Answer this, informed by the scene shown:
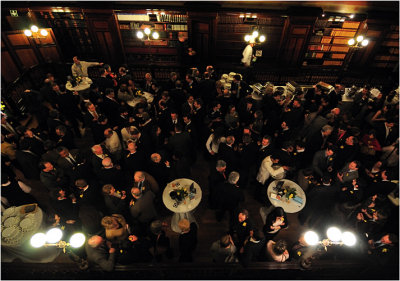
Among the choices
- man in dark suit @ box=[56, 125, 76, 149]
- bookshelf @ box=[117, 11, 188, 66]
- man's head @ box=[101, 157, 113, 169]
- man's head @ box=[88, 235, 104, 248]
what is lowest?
man's head @ box=[88, 235, 104, 248]

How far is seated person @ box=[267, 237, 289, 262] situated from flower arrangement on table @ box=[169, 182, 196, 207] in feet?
5.86

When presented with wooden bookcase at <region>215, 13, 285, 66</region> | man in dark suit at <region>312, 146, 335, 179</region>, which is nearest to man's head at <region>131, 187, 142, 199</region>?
man in dark suit at <region>312, 146, 335, 179</region>

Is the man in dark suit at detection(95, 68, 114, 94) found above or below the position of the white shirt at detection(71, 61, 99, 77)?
below

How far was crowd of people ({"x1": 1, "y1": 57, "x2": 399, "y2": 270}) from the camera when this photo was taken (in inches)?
162

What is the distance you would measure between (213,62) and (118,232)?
810cm

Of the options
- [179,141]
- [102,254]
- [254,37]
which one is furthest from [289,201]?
[254,37]

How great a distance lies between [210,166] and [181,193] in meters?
1.39

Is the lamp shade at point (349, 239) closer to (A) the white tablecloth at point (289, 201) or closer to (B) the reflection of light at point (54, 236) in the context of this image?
(A) the white tablecloth at point (289, 201)

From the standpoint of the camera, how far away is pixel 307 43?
30.5ft

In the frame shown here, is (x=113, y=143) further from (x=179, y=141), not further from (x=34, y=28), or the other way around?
(x=34, y=28)

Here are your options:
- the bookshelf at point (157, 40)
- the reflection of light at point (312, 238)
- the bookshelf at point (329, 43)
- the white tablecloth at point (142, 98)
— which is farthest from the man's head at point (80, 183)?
the bookshelf at point (329, 43)

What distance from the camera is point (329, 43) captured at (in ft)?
31.8

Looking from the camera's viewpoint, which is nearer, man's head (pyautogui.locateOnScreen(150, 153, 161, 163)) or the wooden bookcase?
man's head (pyautogui.locateOnScreen(150, 153, 161, 163))

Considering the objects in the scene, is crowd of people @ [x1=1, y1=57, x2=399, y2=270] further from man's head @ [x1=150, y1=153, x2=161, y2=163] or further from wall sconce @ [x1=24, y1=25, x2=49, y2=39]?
wall sconce @ [x1=24, y1=25, x2=49, y2=39]
